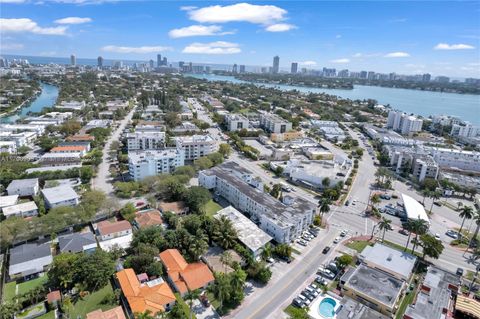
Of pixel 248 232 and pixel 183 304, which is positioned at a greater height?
pixel 248 232

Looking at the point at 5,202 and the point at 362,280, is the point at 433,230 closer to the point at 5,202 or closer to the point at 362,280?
the point at 362,280

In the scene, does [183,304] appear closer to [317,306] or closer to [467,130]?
[317,306]

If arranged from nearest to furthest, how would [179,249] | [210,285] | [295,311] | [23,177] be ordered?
[295,311], [210,285], [179,249], [23,177]

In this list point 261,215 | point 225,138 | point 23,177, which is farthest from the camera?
point 225,138

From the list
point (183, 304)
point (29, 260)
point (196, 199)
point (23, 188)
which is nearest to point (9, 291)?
point (29, 260)

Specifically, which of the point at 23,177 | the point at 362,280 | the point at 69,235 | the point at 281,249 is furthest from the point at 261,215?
the point at 23,177

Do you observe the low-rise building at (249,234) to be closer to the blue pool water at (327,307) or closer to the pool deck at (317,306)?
the pool deck at (317,306)
